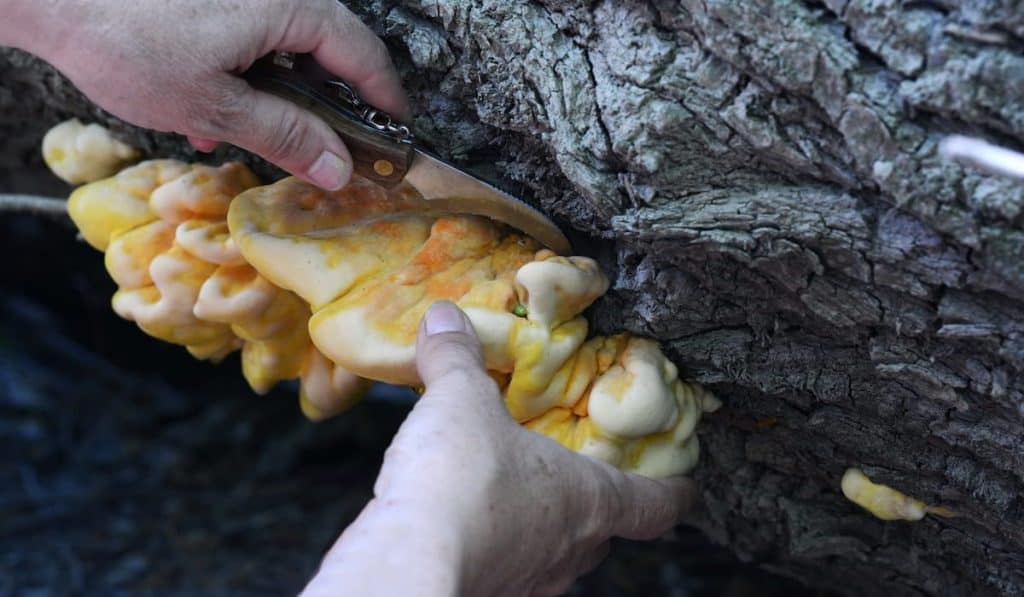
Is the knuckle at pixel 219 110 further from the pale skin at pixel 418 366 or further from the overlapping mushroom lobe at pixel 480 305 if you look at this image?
the overlapping mushroom lobe at pixel 480 305

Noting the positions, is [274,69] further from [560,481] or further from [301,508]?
[301,508]

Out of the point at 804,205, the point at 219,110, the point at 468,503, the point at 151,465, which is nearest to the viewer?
the point at 468,503

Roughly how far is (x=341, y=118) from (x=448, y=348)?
1.64ft

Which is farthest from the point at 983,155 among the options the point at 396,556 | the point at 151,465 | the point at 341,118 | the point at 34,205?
the point at 151,465

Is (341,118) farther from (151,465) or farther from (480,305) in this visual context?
(151,465)

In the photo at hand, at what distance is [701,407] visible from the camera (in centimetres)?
189

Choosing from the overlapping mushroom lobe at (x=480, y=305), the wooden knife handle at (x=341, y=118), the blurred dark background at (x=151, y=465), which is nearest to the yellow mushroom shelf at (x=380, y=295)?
the overlapping mushroom lobe at (x=480, y=305)

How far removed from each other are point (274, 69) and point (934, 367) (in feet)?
4.11

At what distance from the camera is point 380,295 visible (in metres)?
1.69

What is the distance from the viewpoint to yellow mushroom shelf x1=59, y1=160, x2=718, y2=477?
1.66 m

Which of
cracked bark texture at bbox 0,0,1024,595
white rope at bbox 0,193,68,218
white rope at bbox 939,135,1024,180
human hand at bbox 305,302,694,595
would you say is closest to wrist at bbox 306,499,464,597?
human hand at bbox 305,302,694,595

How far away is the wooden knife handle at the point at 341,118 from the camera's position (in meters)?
1.70

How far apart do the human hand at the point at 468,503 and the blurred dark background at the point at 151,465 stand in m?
1.21

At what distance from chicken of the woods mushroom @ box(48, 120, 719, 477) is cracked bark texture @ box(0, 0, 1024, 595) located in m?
0.13
